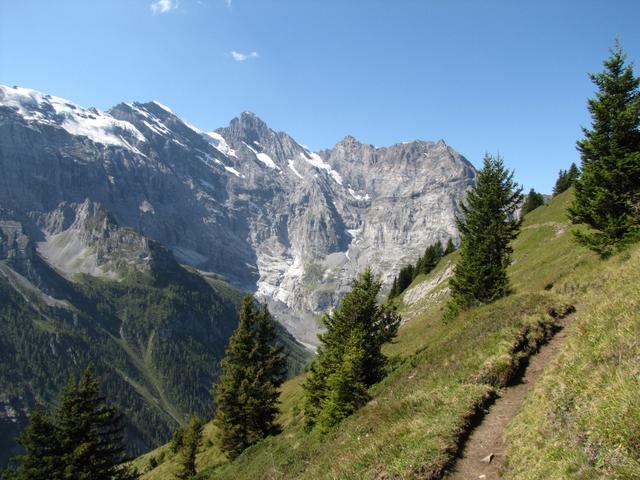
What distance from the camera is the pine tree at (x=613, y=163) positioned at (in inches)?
1028

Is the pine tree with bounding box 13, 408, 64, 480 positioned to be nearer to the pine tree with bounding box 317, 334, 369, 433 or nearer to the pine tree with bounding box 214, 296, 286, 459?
the pine tree with bounding box 214, 296, 286, 459

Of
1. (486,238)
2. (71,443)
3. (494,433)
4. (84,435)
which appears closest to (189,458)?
(84,435)

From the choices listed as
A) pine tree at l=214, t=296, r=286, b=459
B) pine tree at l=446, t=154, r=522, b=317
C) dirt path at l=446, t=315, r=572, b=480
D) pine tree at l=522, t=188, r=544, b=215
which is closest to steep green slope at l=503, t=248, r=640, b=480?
dirt path at l=446, t=315, r=572, b=480

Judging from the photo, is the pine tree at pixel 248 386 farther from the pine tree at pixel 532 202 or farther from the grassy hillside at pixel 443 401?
the pine tree at pixel 532 202

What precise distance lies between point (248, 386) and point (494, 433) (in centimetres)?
2838

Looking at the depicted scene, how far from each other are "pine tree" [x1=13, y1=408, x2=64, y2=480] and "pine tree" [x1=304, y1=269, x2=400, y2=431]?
59.5ft

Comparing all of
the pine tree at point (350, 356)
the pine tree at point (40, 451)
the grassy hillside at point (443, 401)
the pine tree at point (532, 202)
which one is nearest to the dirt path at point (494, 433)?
the grassy hillside at point (443, 401)

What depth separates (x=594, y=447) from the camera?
7.80m

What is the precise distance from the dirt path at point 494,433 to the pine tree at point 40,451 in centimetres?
3028

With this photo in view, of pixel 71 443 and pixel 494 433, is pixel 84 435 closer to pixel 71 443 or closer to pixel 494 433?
pixel 71 443

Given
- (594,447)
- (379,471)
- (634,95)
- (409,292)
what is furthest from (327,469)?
(409,292)

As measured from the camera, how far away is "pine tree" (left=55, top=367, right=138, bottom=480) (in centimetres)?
3020

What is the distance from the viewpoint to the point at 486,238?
3347cm

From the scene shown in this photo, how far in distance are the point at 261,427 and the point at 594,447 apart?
35.1 metres
